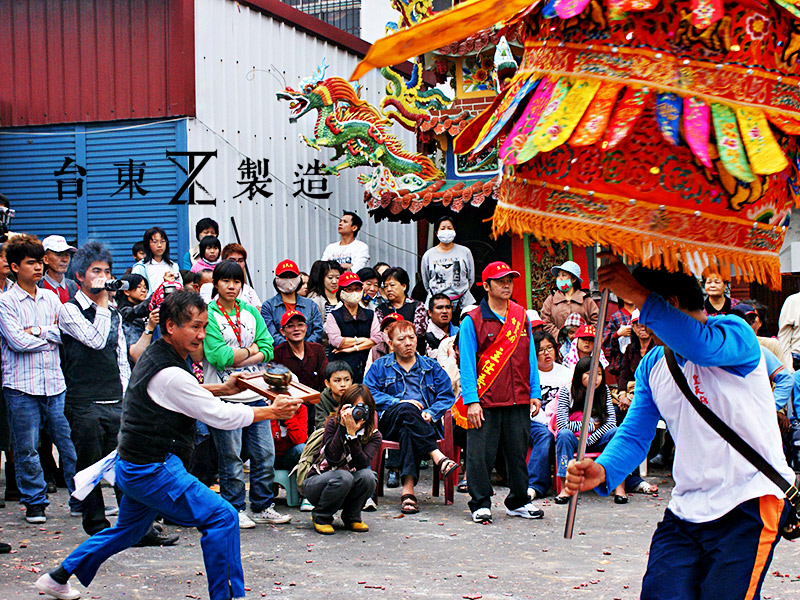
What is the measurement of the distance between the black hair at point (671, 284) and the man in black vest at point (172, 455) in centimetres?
229

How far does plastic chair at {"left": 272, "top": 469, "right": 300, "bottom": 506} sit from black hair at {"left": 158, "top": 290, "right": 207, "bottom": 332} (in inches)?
118

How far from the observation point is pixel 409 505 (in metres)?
8.20

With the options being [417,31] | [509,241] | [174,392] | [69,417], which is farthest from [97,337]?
[509,241]

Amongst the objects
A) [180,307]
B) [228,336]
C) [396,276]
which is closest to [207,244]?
[396,276]

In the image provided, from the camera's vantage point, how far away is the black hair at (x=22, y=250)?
7.39 m

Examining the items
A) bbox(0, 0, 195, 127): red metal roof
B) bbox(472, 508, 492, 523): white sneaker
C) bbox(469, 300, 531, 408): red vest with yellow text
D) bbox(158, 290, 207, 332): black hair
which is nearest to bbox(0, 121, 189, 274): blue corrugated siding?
bbox(0, 0, 195, 127): red metal roof

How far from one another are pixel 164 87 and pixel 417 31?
9.69 metres

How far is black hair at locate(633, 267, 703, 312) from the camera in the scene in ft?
12.0

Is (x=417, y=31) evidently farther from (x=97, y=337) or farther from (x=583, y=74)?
(x=97, y=337)

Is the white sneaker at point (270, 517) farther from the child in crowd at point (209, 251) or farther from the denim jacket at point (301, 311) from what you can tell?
the child in crowd at point (209, 251)

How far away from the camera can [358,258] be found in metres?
12.7

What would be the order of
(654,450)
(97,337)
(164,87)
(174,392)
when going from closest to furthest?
(174,392) < (97,337) < (654,450) < (164,87)

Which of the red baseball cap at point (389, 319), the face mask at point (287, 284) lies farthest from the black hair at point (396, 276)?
the face mask at point (287, 284)

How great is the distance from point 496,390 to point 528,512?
0.97 meters
